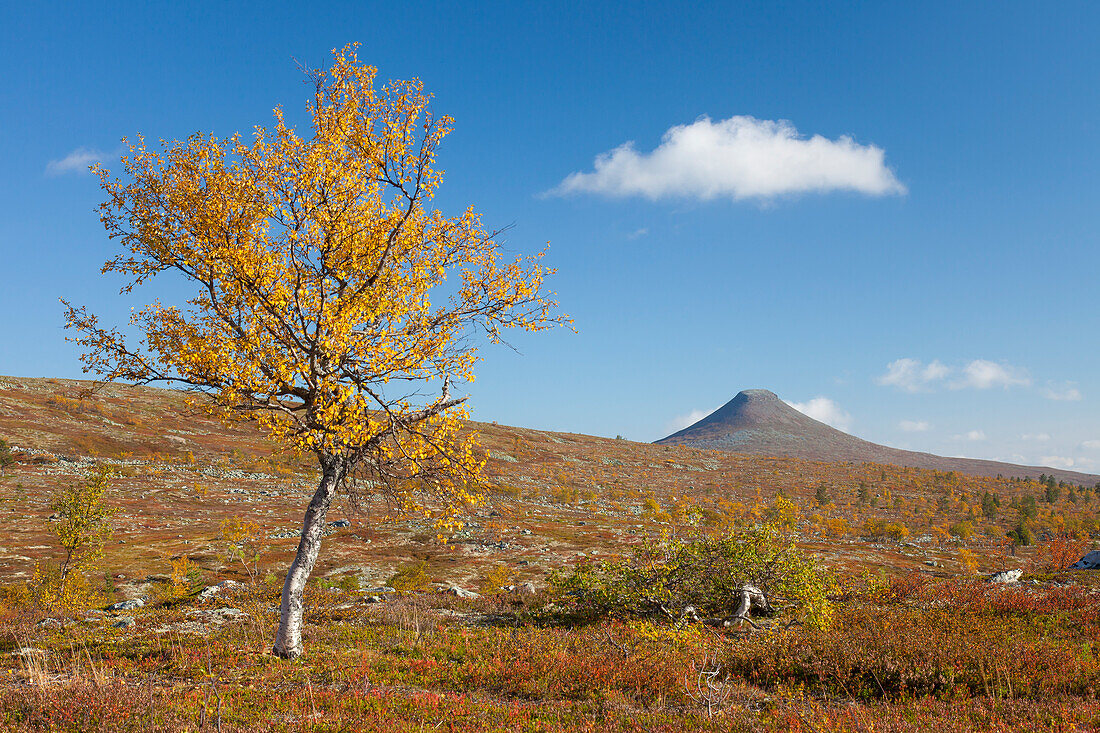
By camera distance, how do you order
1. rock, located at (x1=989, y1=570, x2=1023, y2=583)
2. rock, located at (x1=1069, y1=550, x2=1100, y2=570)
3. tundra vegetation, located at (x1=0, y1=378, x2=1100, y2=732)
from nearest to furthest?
tundra vegetation, located at (x1=0, y1=378, x2=1100, y2=732), rock, located at (x1=989, y1=570, x2=1023, y2=583), rock, located at (x1=1069, y1=550, x2=1100, y2=570)

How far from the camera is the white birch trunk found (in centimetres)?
1410

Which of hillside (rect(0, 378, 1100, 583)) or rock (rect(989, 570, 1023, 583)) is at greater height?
rock (rect(989, 570, 1023, 583))

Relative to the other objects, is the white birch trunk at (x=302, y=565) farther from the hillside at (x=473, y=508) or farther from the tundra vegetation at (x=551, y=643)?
the hillside at (x=473, y=508)

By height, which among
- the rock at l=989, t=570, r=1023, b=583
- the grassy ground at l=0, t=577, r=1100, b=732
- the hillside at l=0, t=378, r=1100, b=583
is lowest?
the hillside at l=0, t=378, r=1100, b=583

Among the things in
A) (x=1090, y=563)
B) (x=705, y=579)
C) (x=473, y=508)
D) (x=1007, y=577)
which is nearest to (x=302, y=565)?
(x=705, y=579)

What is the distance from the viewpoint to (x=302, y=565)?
47.2ft

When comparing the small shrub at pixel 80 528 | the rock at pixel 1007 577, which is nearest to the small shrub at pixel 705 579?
the rock at pixel 1007 577

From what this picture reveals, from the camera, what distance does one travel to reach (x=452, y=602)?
23891mm

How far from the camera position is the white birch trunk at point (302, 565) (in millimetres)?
14102

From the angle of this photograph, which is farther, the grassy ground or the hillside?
the hillside

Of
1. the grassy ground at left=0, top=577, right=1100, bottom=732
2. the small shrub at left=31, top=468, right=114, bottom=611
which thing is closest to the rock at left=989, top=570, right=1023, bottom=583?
the grassy ground at left=0, top=577, right=1100, bottom=732

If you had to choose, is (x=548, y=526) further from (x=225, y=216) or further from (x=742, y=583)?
(x=225, y=216)

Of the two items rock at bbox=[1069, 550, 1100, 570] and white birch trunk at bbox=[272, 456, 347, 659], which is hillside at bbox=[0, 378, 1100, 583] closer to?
white birch trunk at bbox=[272, 456, 347, 659]

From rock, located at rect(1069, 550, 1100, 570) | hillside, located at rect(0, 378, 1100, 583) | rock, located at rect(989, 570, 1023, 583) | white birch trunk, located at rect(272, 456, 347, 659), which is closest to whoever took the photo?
white birch trunk, located at rect(272, 456, 347, 659)
